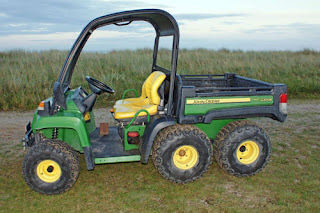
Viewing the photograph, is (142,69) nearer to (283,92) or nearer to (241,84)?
(241,84)

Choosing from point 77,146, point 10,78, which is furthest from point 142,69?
point 77,146

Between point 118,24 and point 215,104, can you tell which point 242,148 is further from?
point 118,24

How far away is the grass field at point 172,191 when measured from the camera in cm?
404

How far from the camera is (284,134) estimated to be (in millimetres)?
7062

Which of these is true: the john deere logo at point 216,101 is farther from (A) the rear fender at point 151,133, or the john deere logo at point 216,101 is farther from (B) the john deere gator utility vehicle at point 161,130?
(A) the rear fender at point 151,133

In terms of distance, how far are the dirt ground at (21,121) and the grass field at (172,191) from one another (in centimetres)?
32

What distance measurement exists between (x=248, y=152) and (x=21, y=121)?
5.84 metres

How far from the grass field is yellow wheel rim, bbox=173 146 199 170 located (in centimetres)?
29

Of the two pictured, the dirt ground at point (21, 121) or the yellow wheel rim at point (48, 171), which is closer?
the yellow wheel rim at point (48, 171)

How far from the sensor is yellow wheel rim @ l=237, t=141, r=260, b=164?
4.89m

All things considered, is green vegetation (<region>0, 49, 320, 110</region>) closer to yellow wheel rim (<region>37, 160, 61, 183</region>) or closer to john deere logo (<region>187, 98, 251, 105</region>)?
yellow wheel rim (<region>37, 160, 61, 183</region>)

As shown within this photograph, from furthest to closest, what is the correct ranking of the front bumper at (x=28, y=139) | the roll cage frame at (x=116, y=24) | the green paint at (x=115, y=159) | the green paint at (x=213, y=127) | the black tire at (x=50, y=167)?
the green paint at (x=213, y=127) < the front bumper at (x=28, y=139) < the green paint at (x=115, y=159) < the roll cage frame at (x=116, y=24) < the black tire at (x=50, y=167)

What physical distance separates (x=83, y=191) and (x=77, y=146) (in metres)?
0.73

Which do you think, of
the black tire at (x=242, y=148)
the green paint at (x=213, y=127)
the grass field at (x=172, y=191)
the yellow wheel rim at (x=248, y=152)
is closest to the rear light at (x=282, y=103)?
the black tire at (x=242, y=148)
